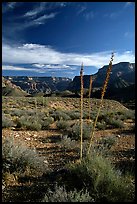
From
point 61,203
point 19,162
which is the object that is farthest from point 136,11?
point 19,162

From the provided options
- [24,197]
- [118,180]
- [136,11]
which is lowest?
[24,197]

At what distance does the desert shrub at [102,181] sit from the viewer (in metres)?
3.79

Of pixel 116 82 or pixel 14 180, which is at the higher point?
pixel 116 82

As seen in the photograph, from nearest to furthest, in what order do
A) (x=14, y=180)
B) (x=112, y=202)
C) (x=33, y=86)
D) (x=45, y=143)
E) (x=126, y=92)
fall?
1. (x=112, y=202)
2. (x=14, y=180)
3. (x=45, y=143)
4. (x=33, y=86)
5. (x=126, y=92)

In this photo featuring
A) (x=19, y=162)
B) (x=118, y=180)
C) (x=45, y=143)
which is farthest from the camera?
(x=45, y=143)

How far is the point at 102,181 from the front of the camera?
4066 millimetres

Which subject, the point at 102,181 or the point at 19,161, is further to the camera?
the point at 19,161

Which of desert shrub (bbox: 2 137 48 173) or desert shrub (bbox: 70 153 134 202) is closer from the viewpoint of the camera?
desert shrub (bbox: 70 153 134 202)

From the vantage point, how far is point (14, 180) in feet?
15.6

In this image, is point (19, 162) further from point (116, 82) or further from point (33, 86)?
point (116, 82)

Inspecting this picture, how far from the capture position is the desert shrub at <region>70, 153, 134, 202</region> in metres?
3.79

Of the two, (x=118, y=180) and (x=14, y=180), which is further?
(x=14, y=180)

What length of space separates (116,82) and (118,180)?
12793cm

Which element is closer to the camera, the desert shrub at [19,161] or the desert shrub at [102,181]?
the desert shrub at [102,181]
